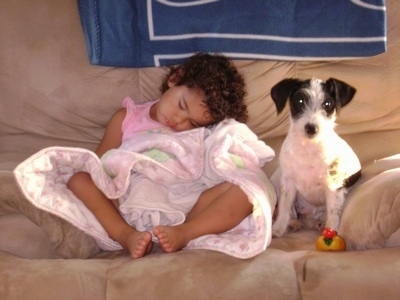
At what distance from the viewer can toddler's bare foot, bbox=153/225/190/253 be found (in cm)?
194

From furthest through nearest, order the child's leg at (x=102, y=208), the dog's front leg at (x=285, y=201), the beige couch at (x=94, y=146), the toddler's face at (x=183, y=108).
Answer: the toddler's face at (x=183, y=108) → the dog's front leg at (x=285, y=201) → the child's leg at (x=102, y=208) → the beige couch at (x=94, y=146)

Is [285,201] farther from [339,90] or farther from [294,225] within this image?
[339,90]

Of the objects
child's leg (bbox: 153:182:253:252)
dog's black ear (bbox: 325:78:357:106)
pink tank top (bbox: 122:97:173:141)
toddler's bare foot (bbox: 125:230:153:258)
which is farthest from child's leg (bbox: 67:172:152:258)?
dog's black ear (bbox: 325:78:357:106)

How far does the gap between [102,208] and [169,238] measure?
0.30 metres

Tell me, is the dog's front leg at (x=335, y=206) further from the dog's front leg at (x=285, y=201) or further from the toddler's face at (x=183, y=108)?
the toddler's face at (x=183, y=108)

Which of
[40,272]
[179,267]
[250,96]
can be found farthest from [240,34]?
[40,272]

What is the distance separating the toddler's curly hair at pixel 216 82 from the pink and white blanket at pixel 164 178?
0.07 metres

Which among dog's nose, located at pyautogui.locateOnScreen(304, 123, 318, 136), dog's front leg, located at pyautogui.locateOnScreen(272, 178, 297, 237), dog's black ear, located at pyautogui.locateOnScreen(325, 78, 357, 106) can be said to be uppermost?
dog's black ear, located at pyautogui.locateOnScreen(325, 78, 357, 106)

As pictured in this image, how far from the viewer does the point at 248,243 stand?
189 cm

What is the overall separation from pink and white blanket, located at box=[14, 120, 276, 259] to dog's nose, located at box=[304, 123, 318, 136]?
0.72ft

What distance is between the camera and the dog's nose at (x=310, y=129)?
2178mm

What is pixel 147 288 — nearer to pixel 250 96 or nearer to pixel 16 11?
pixel 250 96

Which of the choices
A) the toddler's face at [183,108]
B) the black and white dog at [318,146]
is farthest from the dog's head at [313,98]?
the toddler's face at [183,108]

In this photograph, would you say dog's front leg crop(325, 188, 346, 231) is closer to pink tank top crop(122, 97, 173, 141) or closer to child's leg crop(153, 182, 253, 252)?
child's leg crop(153, 182, 253, 252)
